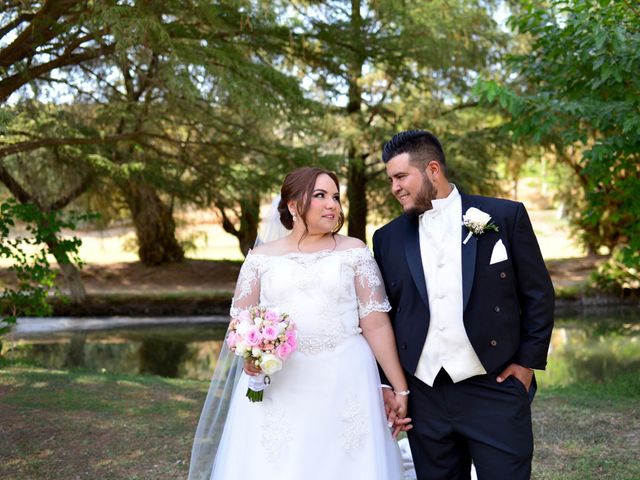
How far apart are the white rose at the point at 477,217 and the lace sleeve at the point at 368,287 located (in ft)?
1.79

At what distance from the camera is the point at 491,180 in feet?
56.6

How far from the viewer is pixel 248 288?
3.34 metres

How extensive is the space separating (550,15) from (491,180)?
35.5 feet

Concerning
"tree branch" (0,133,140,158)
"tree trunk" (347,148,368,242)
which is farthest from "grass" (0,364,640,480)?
"tree trunk" (347,148,368,242)

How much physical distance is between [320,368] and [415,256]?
0.69m

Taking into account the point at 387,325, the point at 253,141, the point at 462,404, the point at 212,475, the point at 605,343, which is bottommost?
the point at 605,343

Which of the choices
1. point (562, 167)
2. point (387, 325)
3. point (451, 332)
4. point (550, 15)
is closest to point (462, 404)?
point (451, 332)

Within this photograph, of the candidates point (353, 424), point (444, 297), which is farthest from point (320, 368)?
point (444, 297)

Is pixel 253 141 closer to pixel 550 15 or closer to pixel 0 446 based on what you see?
pixel 550 15

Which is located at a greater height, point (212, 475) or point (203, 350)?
point (212, 475)

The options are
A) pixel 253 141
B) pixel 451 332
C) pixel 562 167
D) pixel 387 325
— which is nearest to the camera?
pixel 451 332

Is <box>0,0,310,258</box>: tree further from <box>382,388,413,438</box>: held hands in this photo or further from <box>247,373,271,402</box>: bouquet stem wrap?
<box>382,388,413,438</box>: held hands

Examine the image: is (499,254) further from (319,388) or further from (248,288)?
(248,288)

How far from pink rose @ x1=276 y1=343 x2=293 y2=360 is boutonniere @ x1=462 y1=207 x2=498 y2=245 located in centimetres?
84
